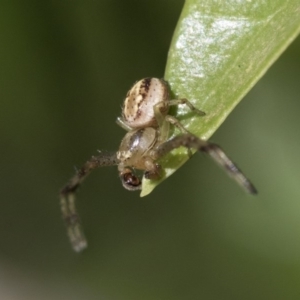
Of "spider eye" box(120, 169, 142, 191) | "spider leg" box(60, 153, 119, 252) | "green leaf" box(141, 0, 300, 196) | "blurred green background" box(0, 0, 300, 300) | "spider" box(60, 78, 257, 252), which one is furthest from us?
"blurred green background" box(0, 0, 300, 300)

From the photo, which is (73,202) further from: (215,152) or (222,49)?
(222,49)

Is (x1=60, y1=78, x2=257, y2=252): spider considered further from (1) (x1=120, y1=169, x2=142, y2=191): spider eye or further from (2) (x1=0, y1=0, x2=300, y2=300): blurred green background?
(2) (x1=0, y1=0, x2=300, y2=300): blurred green background

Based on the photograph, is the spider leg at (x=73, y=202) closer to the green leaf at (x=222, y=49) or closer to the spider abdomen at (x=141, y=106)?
the spider abdomen at (x=141, y=106)

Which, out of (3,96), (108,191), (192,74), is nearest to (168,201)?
(108,191)

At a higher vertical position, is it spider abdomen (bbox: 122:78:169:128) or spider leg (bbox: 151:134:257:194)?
spider abdomen (bbox: 122:78:169:128)

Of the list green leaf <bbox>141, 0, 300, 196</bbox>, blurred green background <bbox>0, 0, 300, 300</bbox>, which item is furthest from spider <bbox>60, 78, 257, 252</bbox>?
blurred green background <bbox>0, 0, 300, 300</bbox>

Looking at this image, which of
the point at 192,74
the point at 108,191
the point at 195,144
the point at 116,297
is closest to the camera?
the point at 192,74

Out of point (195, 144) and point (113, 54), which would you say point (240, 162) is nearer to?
point (113, 54)

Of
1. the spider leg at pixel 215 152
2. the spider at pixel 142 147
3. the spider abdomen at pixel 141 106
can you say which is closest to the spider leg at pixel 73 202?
the spider at pixel 142 147
